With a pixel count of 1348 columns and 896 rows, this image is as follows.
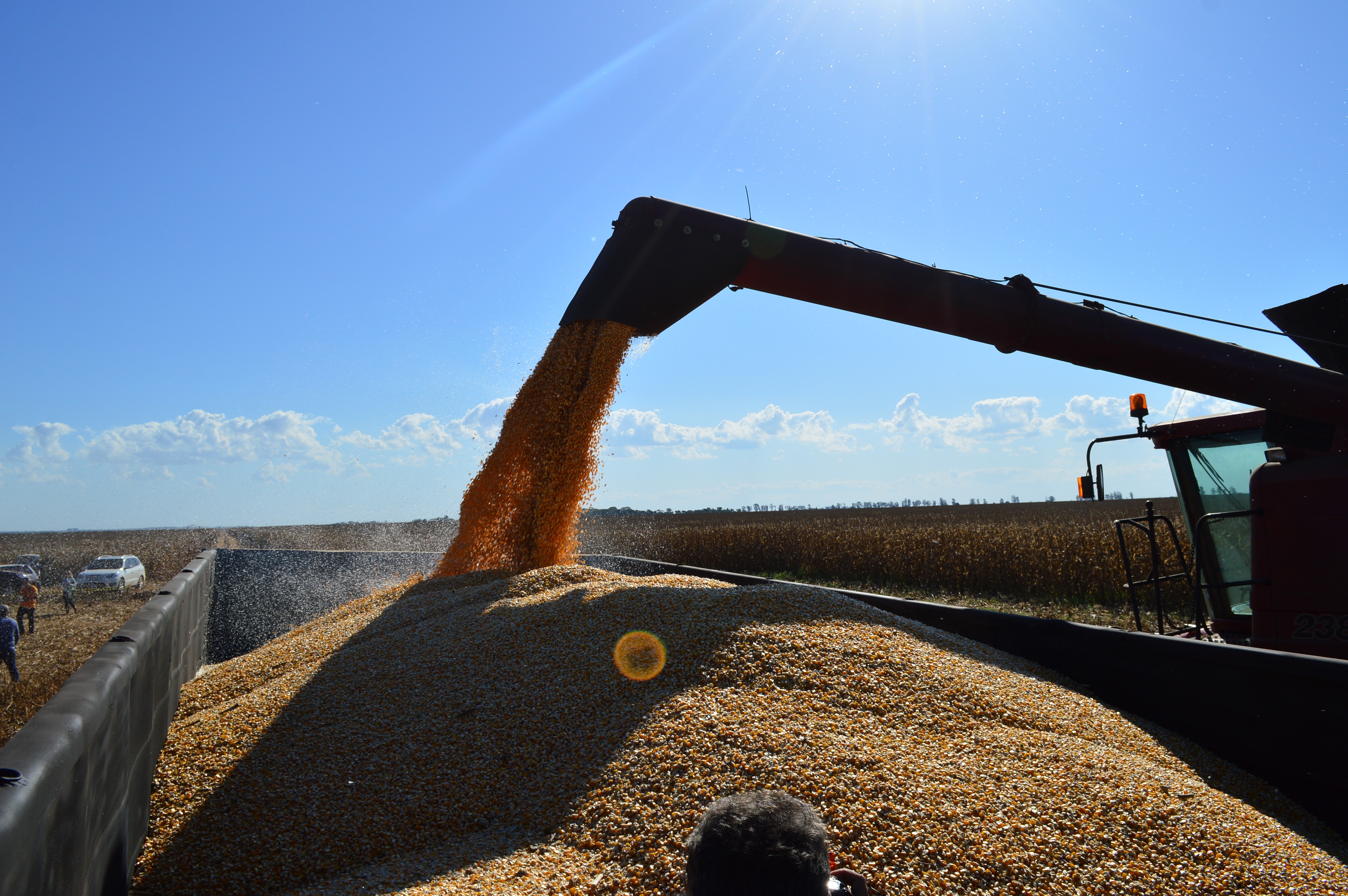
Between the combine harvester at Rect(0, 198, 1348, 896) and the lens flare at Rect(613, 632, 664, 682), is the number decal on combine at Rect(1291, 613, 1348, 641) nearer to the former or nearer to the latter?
the combine harvester at Rect(0, 198, 1348, 896)

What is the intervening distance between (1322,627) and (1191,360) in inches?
55.6

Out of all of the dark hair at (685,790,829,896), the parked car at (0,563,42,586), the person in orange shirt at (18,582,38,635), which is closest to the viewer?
the dark hair at (685,790,829,896)

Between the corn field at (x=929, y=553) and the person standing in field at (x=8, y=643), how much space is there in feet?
24.0

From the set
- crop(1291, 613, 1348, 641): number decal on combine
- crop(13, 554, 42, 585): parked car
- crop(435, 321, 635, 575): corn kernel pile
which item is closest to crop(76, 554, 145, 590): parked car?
crop(13, 554, 42, 585): parked car

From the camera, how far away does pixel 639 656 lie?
3486mm

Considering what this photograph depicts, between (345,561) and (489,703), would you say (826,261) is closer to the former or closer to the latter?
(489,703)

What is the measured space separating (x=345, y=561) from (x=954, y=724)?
7651mm

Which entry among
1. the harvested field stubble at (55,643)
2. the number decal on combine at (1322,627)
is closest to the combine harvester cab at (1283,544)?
the number decal on combine at (1322,627)

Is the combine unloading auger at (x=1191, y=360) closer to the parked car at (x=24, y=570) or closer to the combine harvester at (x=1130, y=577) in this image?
the combine harvester at (x=1130, y=577)

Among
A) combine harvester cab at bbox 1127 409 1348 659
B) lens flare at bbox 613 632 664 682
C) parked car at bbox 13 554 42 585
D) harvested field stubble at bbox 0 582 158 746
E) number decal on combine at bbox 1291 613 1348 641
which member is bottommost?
harvested field stubble at bbox 0 582 158 746

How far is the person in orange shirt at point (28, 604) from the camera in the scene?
13305mm

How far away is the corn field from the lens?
11781mm

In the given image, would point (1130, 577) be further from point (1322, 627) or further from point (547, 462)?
point (547, 462)

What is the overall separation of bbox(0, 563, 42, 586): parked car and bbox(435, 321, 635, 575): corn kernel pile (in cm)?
1608
